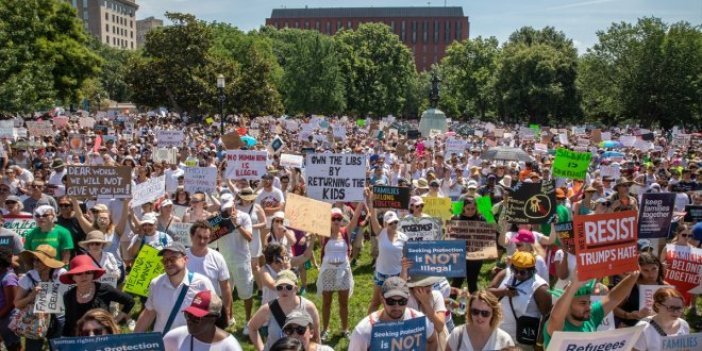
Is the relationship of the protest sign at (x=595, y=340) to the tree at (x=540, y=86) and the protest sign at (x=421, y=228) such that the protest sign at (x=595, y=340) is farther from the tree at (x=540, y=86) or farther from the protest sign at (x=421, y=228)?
the tree at (x=540, y=86)

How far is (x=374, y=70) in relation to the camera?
3068 inches

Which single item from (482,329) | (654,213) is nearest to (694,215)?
(654,213)

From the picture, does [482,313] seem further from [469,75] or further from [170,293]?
[469,75]

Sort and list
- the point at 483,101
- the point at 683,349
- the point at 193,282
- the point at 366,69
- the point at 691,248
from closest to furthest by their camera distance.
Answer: the point at 683,349, the point at 193,282, the point at 691,248, the point at 366,69, the point at 483,101

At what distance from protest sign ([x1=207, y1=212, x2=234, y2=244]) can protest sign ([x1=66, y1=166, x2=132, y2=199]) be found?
5.24 ft

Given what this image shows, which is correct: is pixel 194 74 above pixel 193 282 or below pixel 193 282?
above

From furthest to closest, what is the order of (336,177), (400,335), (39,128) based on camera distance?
(39,128), (336,177), (400,335)

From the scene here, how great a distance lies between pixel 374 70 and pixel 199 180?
66968 millimetres

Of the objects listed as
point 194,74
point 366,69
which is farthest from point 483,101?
point 194,74

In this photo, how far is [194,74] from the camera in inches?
1783

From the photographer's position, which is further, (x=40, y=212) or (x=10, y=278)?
(x=40, y=212)

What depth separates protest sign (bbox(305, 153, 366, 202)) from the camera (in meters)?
10.1

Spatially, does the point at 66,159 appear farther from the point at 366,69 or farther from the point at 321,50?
the point at 366,69

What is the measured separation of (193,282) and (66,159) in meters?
14.5
